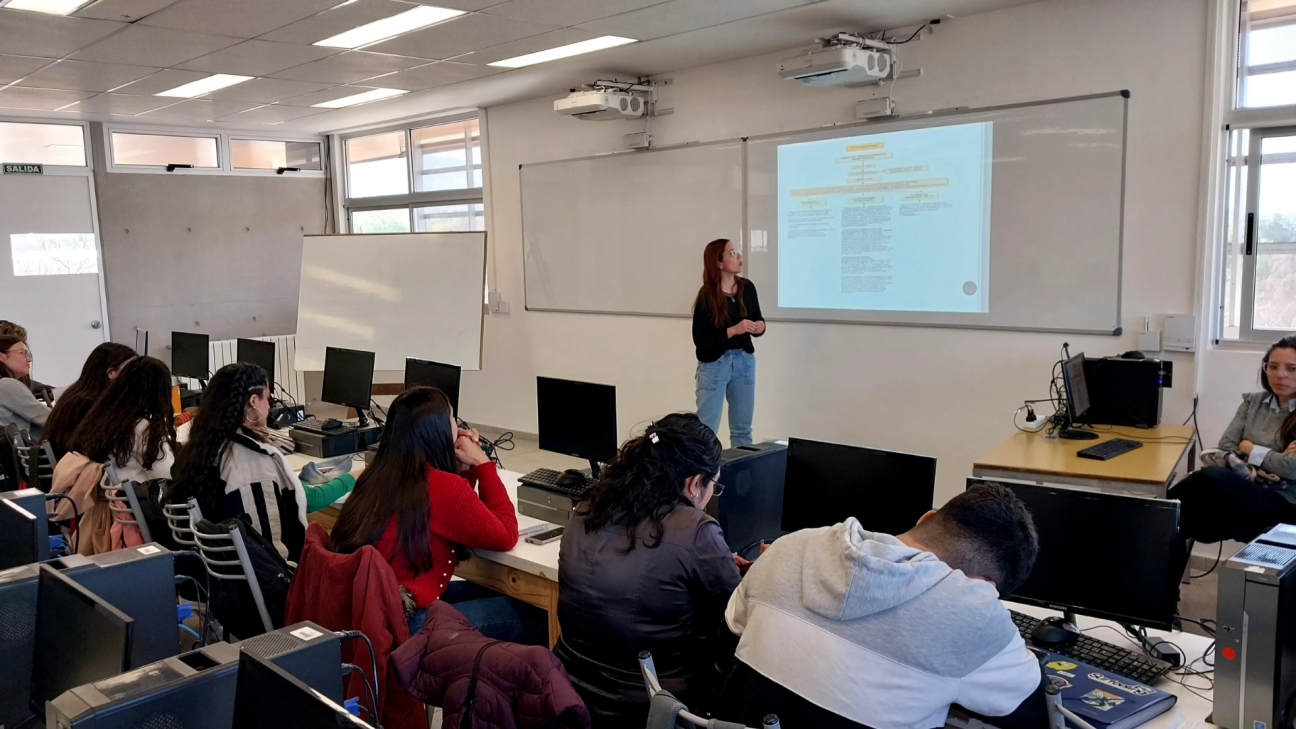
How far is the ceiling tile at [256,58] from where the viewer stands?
5.12 meters

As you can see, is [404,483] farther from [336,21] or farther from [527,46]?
[527,46]

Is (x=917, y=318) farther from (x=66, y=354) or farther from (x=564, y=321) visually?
(x=66, y=354)

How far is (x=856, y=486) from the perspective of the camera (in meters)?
2.69

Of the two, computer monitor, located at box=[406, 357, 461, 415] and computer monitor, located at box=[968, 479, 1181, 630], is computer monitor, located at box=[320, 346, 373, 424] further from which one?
computer monitor, located at box=[968, 479, 1181, 630]

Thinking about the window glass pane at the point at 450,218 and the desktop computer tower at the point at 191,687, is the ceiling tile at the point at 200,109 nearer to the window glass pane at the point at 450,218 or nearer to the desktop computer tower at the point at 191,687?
the window glass pane at the point at 450,218

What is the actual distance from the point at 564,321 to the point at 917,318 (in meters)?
3.01

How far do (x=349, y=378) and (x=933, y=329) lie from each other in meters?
3.29

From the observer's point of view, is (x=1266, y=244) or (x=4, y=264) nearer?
(x=1266, y=244)

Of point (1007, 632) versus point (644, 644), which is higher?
point (1007, 632)

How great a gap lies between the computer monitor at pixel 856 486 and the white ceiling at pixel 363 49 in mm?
2659

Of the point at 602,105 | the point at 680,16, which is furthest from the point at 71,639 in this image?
the point at 602,105

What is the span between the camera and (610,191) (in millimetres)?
6754

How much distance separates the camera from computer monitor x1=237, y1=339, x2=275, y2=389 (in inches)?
221

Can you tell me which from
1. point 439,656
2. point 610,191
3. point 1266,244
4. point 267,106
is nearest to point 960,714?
point 439,656
